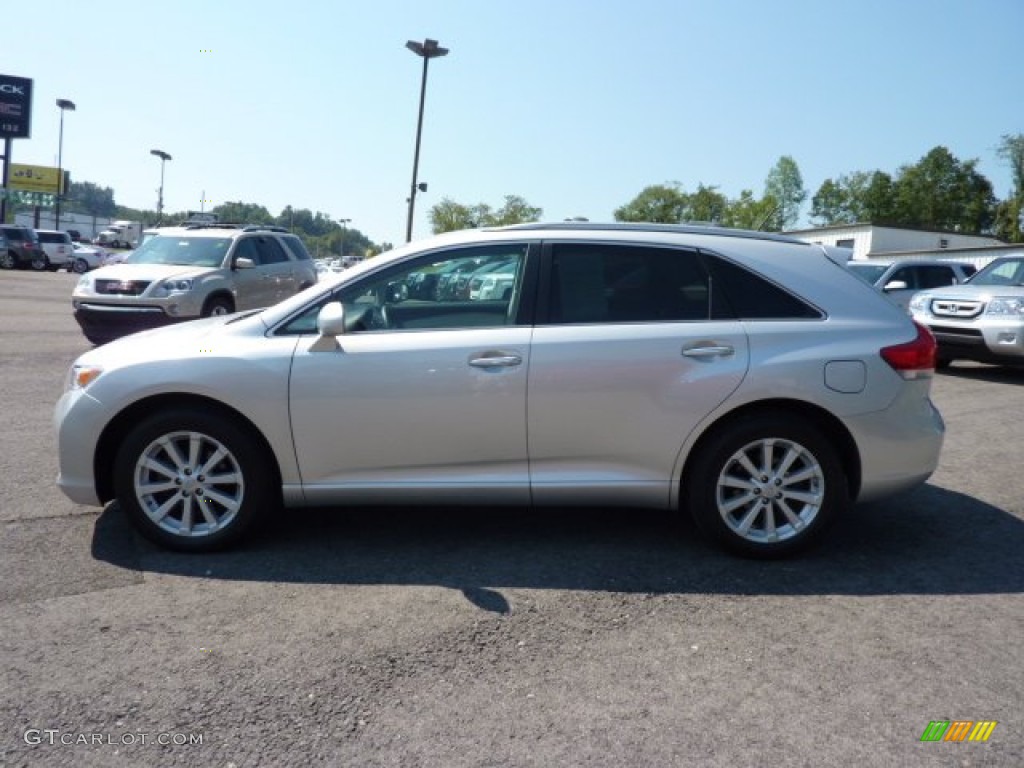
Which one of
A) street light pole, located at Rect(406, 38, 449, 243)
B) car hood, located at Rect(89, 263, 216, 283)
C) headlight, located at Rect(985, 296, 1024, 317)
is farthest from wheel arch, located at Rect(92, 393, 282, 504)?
street light pole, located at Rect(406, 38, 449, 243)

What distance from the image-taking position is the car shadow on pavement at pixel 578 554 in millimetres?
4191

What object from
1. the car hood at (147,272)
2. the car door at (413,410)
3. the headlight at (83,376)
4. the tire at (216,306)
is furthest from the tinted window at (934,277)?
the headlight at (83,376)

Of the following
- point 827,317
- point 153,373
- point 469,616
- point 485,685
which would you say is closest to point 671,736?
point 485,685

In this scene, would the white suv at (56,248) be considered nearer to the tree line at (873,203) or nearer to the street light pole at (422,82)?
the street light pole at (422,82)

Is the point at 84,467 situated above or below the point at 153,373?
below

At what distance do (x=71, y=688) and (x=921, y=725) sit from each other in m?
2.99

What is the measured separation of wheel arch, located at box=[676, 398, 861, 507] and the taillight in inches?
16.2

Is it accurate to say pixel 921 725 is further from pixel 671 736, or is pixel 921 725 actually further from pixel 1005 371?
pixel 1005 371

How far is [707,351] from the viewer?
439 cm

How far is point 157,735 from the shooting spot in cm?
285

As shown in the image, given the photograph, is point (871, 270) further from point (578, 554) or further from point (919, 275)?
point (578, 554)

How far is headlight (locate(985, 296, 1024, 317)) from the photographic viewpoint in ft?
36.4

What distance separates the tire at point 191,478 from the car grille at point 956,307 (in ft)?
33.8

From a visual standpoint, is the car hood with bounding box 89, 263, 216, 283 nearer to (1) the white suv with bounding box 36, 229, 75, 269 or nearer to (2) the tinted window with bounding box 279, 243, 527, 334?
(2) the tinted window with bounding box 279, 243, 527, 334
